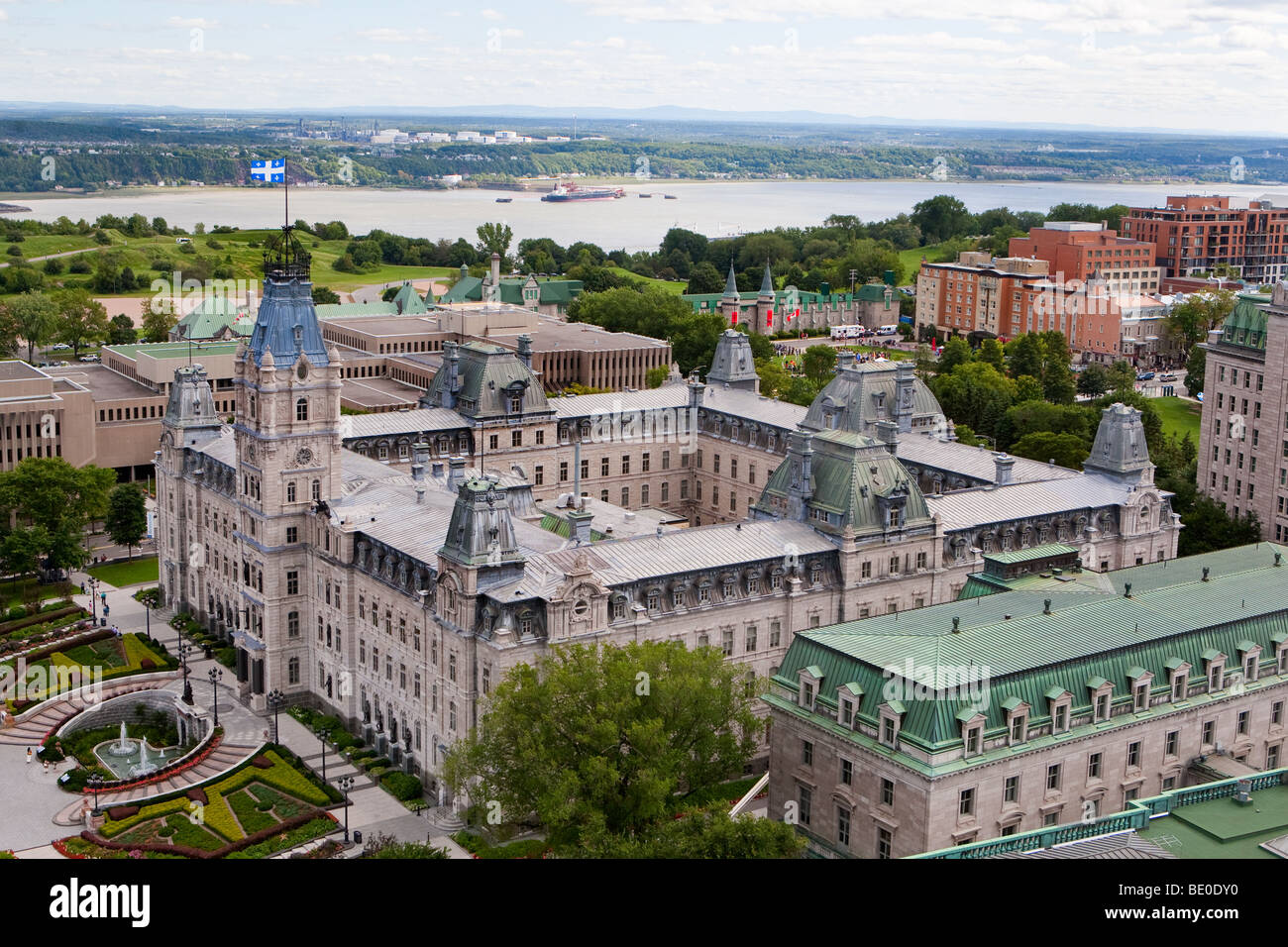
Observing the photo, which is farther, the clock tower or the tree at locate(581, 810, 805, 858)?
the clock tower

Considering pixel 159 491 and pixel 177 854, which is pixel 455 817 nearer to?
pixel 177 854

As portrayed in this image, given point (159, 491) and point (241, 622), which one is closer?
point (241, 622)

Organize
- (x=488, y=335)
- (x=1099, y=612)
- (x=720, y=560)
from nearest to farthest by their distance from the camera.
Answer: (x=1099, y=612), (x=720, y=560), (x=488, y=335)

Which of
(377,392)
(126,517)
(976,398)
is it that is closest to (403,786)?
(126,517)

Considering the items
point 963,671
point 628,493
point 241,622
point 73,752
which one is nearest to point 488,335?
point 628,493

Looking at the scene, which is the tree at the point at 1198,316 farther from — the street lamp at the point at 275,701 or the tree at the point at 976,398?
the street lamp at the point at 275,701

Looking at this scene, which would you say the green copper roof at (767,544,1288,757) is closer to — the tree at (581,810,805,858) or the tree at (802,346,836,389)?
the tree at (581,810,805,858)

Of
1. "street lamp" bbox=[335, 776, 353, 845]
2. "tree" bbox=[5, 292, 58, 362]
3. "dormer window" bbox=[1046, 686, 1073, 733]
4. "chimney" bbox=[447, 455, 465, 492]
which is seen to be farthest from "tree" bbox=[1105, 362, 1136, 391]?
"tree" bbox=[5, 292, 58, 362]
